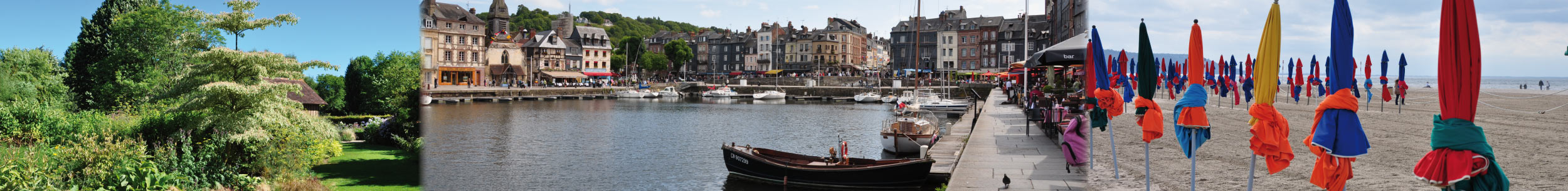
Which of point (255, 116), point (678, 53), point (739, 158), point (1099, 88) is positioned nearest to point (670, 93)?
point (678, 53)

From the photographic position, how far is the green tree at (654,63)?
81.8m

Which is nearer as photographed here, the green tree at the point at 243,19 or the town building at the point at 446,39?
the town building at the point at 446,39

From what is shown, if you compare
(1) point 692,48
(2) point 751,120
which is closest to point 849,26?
(1) point 692,48

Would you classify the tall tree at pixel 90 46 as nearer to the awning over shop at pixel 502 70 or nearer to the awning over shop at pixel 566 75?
the awning over shop at pixel 502 70

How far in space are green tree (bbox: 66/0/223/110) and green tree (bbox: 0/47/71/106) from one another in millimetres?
602

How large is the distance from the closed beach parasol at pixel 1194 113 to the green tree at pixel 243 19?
11965 millimetres

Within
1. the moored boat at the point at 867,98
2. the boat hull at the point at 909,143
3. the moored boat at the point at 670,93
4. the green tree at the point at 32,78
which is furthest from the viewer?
the moored boat at the point at 670,93

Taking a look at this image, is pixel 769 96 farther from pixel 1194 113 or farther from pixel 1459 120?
pixel 1459 120

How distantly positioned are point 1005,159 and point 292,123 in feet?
31.3

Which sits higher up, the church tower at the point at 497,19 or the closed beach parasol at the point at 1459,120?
the church tower at the point at 497,19

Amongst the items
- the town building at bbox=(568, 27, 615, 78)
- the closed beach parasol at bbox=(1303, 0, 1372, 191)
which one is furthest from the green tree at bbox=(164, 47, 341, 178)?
the town building at bbox=(568, 27, 615, 78)

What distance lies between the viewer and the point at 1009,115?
677 inches

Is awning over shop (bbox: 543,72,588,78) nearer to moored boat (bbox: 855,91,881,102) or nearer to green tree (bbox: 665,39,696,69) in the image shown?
green tree (bbox: 665,39,696,69)

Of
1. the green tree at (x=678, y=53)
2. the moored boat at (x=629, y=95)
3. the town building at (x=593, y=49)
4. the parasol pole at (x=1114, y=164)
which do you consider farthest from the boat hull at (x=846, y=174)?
the green tree at (x=678, y=53)
